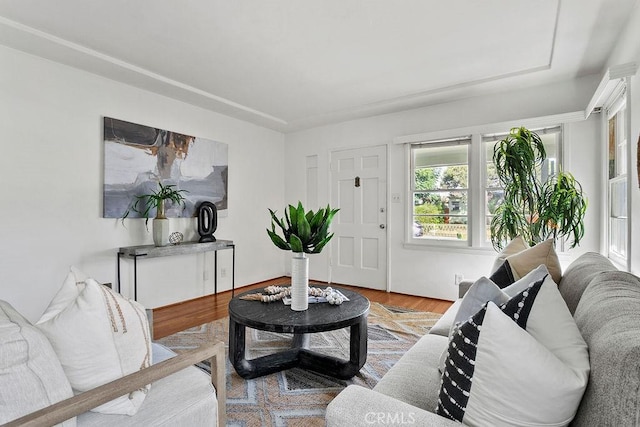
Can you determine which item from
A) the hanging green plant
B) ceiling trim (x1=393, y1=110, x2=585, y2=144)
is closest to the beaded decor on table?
the hanging green plant

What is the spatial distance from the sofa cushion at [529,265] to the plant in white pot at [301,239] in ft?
3.22

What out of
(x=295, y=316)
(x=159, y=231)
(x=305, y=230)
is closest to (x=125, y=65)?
(x=159, y=231)

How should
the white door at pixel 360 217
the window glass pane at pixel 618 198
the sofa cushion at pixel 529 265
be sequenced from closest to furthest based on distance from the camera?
the sofa cushion at pixel 529 265
the window glass pane at pixel 618 198
the white door at pixel 360 217

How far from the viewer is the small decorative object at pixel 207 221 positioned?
12.9ft

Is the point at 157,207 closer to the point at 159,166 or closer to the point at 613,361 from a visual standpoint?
the point at 159,166

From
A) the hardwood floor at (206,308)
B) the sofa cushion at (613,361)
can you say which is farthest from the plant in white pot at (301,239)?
the hardwood floor at (206,308)

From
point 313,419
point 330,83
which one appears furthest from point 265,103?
point 313,419

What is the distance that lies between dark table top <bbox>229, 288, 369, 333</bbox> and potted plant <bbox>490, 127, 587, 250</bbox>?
1867 mm

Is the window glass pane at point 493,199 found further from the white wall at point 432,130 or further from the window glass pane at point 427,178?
the window glass pane at point 427,178

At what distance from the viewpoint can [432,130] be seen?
4.00 m

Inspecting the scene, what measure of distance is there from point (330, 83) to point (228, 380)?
283 centimetres

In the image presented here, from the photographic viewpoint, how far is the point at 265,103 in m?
4.02

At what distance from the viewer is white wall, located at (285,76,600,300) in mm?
3186

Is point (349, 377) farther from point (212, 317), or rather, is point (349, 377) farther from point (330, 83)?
point (330, 83)
